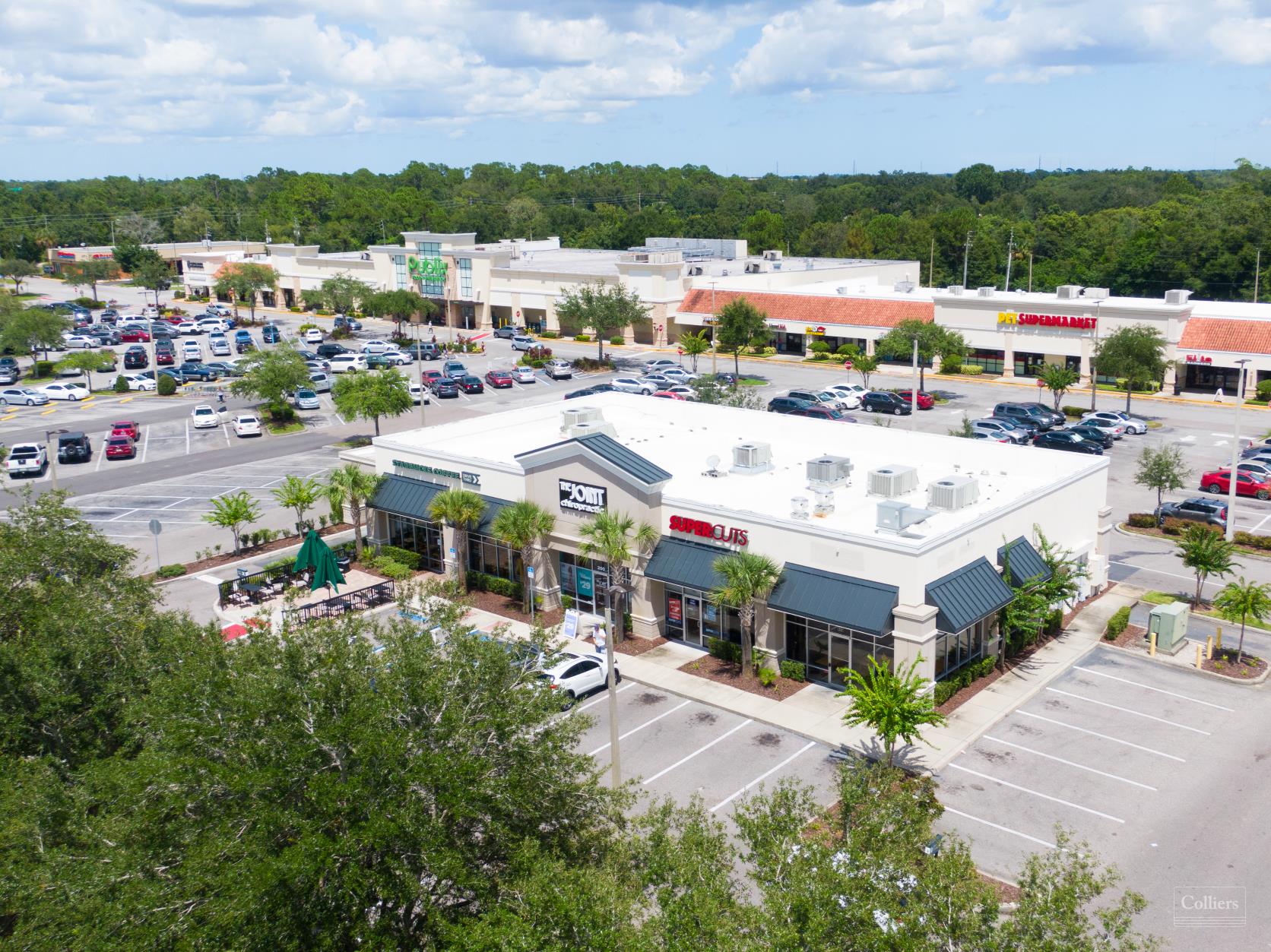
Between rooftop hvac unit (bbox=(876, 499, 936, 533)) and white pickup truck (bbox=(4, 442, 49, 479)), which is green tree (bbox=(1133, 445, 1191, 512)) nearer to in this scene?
rooftop hvac unit (bbox=(876, 499, 936, 533))

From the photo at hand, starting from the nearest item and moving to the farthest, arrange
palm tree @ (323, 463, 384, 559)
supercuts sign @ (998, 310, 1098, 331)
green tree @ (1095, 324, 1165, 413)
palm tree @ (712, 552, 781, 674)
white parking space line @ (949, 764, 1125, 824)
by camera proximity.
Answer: white parking space line @ (949, 764, 1125, 824), palm tree @ (712, 552, 781, 674), palm tree @ (323, 463, 384, 559), green tree @ (1095, 324, 1165, 413), supercuts sign @ (998, 310, 1098, 331)

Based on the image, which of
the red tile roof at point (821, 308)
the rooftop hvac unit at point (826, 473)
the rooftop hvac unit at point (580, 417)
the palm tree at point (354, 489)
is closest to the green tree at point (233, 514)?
the palm tree at point (354, 489)

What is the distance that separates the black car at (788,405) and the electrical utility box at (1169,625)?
3384cm

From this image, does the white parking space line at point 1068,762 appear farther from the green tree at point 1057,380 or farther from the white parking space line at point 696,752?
the green tree at point 1057,380

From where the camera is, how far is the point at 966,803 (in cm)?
2639

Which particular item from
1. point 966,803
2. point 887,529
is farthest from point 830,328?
point 966,803

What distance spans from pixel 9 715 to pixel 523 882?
12.5m

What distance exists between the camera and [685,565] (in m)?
34.8

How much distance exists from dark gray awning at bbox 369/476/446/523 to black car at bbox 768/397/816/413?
1153 inches

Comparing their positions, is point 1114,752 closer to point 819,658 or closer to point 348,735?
point 819,658

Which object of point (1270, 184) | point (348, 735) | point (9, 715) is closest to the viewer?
point (348, 735)

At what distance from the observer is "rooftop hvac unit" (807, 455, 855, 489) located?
37.8m

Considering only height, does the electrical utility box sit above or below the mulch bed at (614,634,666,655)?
above

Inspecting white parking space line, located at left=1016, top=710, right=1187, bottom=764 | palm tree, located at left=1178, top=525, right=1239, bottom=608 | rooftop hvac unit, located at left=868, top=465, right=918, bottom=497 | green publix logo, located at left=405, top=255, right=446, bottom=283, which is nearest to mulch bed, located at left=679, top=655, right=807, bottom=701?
white parking space line, located at left=1016, top=710, right=1187, bottom=764
